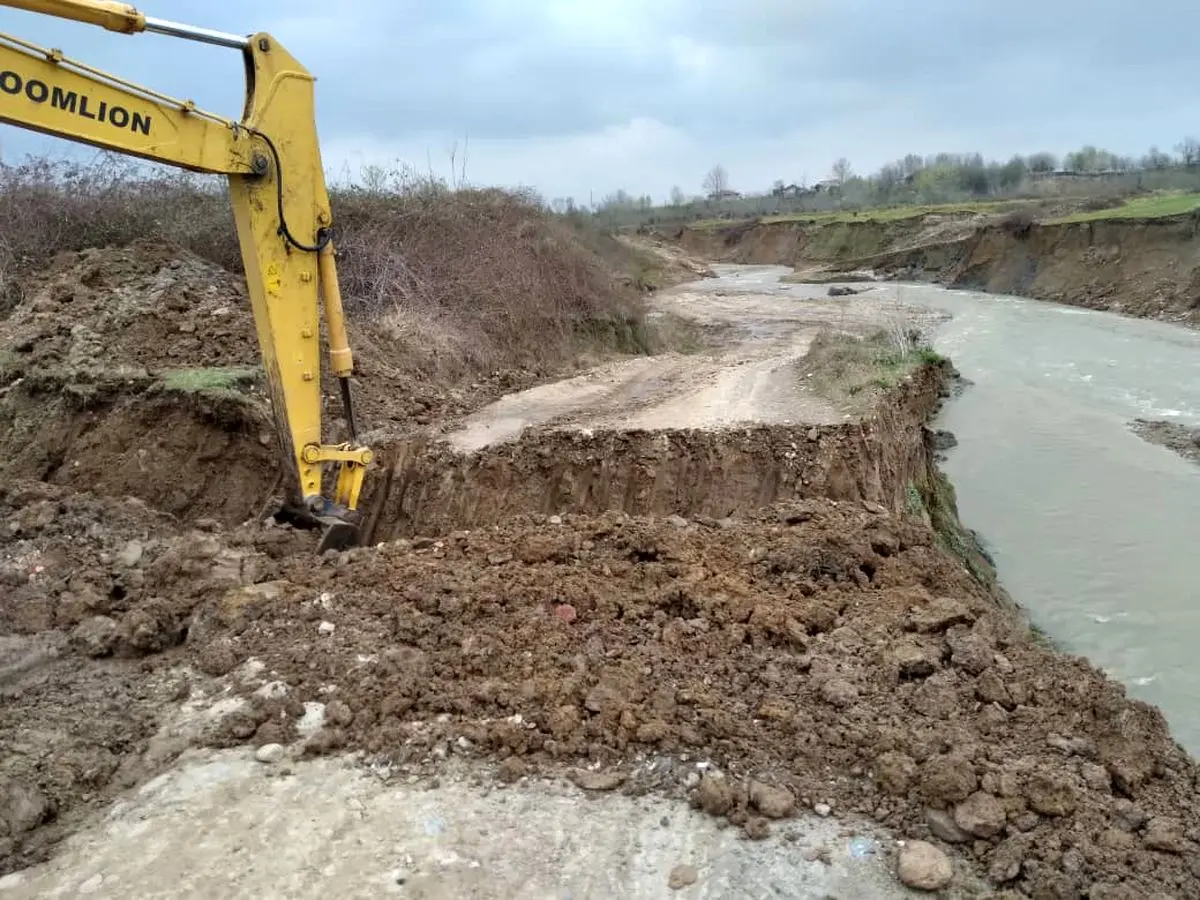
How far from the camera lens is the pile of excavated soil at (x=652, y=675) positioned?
4047 millimetres

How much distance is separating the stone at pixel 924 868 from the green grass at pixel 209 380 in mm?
7256

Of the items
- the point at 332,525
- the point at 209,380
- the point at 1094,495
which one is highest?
the point at 209,380

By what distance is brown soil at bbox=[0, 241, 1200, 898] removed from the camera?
4059 millimetres

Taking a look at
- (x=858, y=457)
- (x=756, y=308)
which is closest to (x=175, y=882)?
(x=858, y=457)

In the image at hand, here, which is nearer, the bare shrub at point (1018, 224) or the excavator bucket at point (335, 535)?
the excavator bucket at point (335, 535)

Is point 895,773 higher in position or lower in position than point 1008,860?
higher

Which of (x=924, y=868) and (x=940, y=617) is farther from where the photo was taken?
(x=940, y=617)

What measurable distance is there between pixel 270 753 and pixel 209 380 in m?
5.41

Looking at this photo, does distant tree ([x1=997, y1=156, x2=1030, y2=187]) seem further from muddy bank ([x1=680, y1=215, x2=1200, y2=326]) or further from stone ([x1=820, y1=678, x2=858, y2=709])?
stone ([x1=820, y1=678, x2=858, y2=709])

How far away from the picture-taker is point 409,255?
51.2 feet

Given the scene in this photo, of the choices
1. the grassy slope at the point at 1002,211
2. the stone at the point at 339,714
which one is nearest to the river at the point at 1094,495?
the stone at the point at 339,714

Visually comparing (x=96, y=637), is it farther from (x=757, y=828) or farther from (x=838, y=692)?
(x=838, y=692)

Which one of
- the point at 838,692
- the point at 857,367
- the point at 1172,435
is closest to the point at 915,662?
the point at 838,692

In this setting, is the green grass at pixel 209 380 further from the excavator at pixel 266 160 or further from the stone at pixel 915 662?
the stone at pixel 915 662
